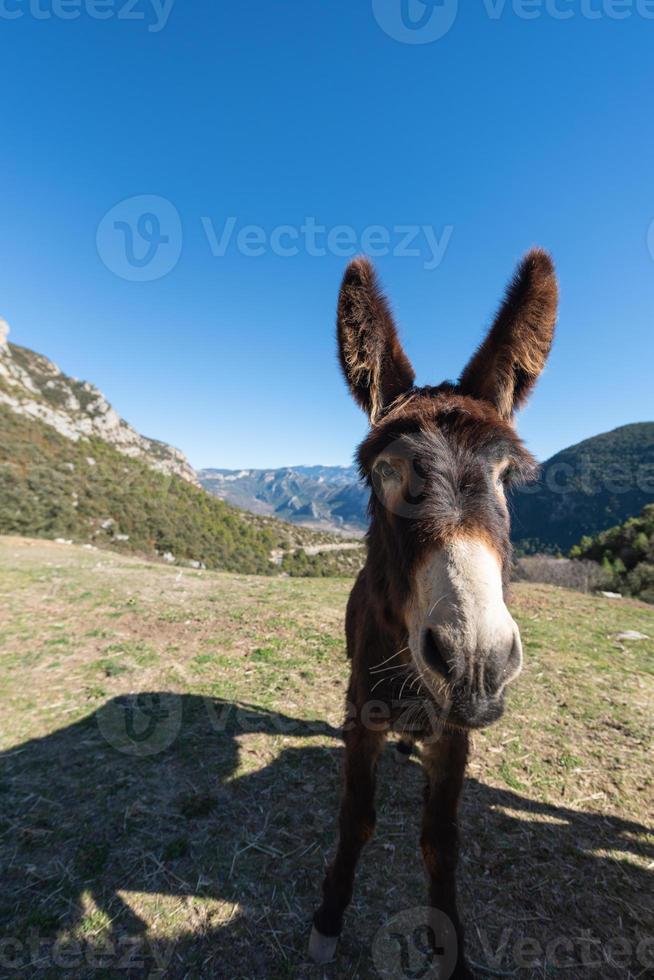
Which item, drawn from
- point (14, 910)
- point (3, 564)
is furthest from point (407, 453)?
point (3, 564)

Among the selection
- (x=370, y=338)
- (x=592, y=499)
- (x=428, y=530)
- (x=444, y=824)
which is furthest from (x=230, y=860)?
(x=592, y=499)

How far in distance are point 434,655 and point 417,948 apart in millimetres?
2523

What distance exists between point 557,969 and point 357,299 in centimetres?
440

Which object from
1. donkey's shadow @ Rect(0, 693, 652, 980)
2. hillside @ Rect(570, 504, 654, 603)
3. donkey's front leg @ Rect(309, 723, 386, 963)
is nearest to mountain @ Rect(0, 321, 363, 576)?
hillside @ Rect(570, 504, 654, 603)

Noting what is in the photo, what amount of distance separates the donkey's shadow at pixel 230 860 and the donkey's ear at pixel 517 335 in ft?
11.7

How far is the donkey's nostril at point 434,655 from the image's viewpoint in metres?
1.47

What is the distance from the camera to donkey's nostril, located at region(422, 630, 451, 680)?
147cm

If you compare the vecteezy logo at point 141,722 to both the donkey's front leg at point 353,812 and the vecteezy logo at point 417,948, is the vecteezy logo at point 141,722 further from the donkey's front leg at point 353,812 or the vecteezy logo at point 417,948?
the vecteezy logo at point 417,948

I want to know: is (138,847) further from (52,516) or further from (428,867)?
(52,516)

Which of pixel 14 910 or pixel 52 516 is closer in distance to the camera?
pixel 14 910

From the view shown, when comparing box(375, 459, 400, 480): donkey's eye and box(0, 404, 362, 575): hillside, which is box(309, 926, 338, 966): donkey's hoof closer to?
box(375, 459, 400, 480): donkey's eye

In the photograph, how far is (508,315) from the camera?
2502mm
